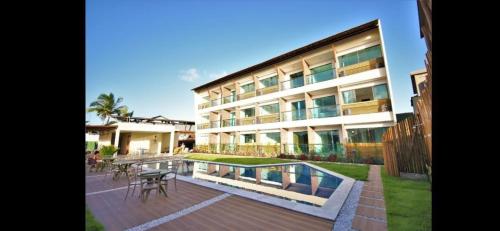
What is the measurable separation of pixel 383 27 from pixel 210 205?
51.8 feet

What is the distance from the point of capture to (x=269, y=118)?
19500mm

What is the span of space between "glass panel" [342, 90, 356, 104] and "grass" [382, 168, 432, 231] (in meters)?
9.36

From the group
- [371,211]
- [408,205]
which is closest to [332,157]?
[408,205]

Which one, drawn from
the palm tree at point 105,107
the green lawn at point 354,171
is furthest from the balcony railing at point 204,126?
the green lawn at point 354,171

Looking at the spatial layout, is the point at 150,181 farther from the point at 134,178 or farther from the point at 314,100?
the point at 314,100

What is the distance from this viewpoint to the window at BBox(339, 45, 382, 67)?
13903 mm

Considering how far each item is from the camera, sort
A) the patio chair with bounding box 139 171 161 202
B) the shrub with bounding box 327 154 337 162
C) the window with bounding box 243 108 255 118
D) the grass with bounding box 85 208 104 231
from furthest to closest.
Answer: the window with bounding box 243 108 255 118, the shrub with bounding box 327 154 337 162, the patio chair with bounding box 139 171 161 202, the grass with bounding box 85 208 104 231

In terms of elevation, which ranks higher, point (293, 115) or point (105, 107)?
point (105, 107)

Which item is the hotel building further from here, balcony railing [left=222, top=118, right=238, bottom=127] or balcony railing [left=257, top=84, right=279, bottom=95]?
balcony railing [left=222, top=118, right=238, bottom=127]

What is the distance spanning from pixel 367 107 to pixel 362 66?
2988 millimetres

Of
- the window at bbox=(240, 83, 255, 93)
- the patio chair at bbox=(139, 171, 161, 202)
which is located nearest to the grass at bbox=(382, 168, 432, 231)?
the patio chair at bbox=(139, 171, 161, 202)

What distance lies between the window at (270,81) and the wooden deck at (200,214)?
15842mm
